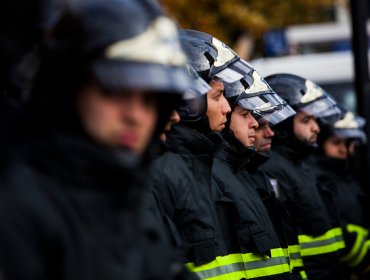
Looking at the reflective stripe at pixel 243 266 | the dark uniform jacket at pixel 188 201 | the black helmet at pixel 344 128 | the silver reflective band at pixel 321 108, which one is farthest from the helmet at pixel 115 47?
the black helmet at pixel 344 128

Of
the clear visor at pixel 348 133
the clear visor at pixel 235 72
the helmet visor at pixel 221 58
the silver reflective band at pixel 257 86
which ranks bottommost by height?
the clear visor at pixel 348 133

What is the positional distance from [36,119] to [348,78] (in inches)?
563

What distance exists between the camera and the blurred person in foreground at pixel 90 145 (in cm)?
269

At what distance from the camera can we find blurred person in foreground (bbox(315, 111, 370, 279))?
8844mm

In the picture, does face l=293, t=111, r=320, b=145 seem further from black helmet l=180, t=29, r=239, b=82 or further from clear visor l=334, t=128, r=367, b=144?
black helmet l=180, t=29, r=239, b=82

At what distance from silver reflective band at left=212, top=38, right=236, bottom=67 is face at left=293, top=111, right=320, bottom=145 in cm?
203

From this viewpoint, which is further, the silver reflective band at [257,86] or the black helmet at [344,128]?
the black helmet at [344,128]

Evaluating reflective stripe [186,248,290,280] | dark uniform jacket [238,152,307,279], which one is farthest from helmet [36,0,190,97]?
dark uniform jacket [238,152,307,279]

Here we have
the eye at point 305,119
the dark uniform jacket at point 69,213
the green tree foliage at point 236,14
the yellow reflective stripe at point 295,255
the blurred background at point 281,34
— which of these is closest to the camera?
the dark uniform jacket at point 69,213

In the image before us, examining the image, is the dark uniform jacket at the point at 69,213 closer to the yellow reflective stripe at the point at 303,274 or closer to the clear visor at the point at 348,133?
the yellow reflective stripe at the point at 303,274

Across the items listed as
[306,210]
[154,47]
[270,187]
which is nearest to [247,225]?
[270,187]

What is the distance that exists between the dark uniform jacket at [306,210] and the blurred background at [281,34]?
8.74 metres

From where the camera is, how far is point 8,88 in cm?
377

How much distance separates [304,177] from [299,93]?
0.60 meters
